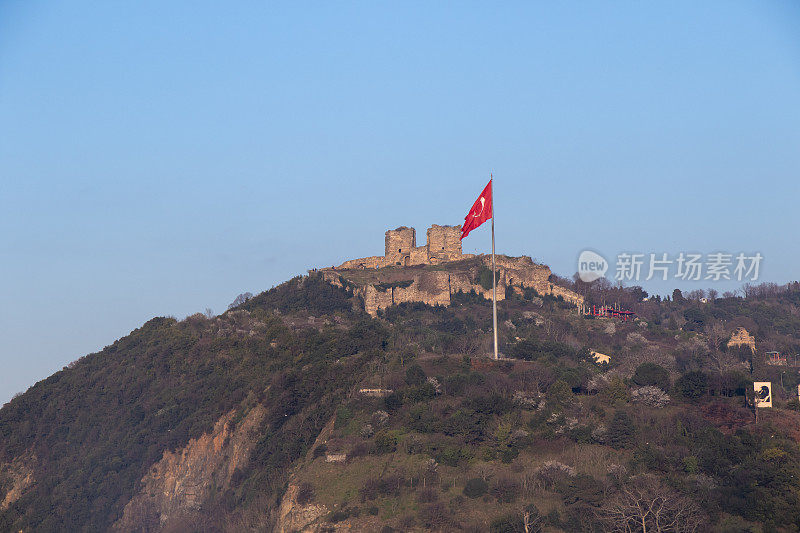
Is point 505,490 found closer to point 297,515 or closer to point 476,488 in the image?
point 476,488

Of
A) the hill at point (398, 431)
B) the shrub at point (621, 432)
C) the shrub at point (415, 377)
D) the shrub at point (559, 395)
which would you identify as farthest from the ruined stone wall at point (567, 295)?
the shrub at point (621, 432)

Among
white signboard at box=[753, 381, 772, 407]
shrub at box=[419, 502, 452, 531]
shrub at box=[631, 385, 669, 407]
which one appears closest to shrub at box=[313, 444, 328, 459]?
shrub at box=[419, 502, 452, 531]

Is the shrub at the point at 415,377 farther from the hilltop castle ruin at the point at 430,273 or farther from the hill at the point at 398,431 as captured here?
the hilltop castle ruin at the point at 430,273

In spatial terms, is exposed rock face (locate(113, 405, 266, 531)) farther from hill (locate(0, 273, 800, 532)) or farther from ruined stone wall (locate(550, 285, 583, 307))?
ruined stone wall (locate(550, 285, 583, 307))

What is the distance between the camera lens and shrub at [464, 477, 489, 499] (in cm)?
6400

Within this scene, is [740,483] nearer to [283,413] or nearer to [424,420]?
[424,420]

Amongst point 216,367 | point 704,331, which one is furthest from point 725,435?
point 704,331

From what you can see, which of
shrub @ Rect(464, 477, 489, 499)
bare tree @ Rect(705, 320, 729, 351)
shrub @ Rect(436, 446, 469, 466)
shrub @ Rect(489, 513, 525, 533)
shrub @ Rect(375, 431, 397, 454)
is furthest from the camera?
bare tree @ Rect(705, 320, 729, 351)

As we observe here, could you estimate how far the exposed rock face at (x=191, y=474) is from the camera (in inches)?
3191

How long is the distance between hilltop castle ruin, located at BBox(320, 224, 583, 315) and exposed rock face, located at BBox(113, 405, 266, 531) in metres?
40.5

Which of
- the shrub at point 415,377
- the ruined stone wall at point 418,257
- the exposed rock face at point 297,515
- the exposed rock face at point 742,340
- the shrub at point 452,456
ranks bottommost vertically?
the exposed rock face at point 297,515

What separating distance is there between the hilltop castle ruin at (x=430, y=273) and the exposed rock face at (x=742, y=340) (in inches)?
857

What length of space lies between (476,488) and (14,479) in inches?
1951

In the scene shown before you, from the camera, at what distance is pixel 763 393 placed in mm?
71312
